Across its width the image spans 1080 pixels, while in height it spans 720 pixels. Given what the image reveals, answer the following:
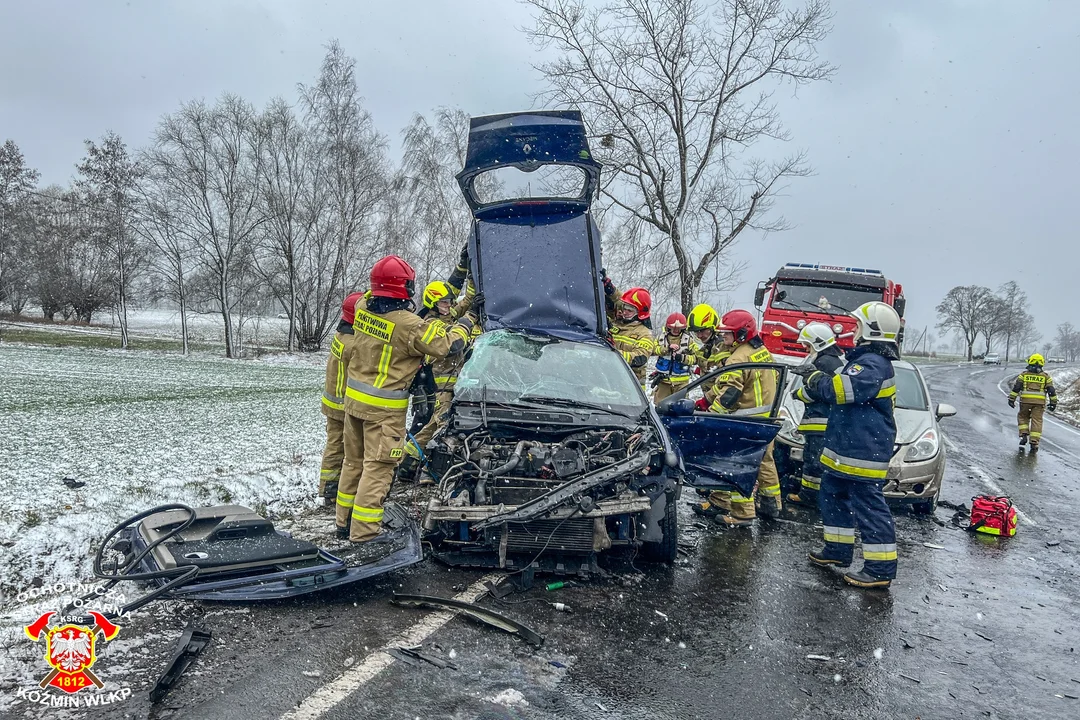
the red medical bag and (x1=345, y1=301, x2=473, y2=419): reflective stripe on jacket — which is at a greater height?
(x1=345, y1=301, x2=473, y2=419): reflective stripe on jacket

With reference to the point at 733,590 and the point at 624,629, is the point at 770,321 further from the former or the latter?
the point at 624,629

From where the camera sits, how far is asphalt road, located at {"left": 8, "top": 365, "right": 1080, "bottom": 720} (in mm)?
2900

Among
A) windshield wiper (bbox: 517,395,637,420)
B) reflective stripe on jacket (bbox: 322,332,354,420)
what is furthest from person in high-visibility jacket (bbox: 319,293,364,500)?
windshield wiper (bbox: 517,395,637,420)

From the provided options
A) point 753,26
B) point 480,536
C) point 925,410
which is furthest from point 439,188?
point 480,536

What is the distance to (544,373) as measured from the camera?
525 centimetres

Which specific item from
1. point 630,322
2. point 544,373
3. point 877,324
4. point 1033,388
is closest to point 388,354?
point 544,373

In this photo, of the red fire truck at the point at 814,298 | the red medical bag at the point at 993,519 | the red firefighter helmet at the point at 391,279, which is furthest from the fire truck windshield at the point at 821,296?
the red firefighter helmet at the point at 391,279

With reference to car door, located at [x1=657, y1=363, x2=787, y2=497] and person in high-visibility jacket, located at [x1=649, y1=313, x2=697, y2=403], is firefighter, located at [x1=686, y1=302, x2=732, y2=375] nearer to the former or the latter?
person in high-visibility jacket, located at [x1=649, y1=313, x2=697, y2=403]

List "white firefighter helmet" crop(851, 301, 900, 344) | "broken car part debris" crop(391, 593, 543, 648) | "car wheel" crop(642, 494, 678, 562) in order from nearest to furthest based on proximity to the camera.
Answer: "broken car part debris" crop(391, 593, 543, 648), "car wheel" crop(642, 494, 678, 562), "white firefighter helmet" crop(851, 301, 900, 344)

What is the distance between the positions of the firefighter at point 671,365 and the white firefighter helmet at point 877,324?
2.84 metres

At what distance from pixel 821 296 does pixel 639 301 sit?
7859mm

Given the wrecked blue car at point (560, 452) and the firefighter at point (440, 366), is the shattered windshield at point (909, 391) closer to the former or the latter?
the wrecked blue car at point (560, 452)

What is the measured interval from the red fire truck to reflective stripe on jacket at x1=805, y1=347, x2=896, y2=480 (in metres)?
9.29

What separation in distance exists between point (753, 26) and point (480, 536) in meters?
14.6
